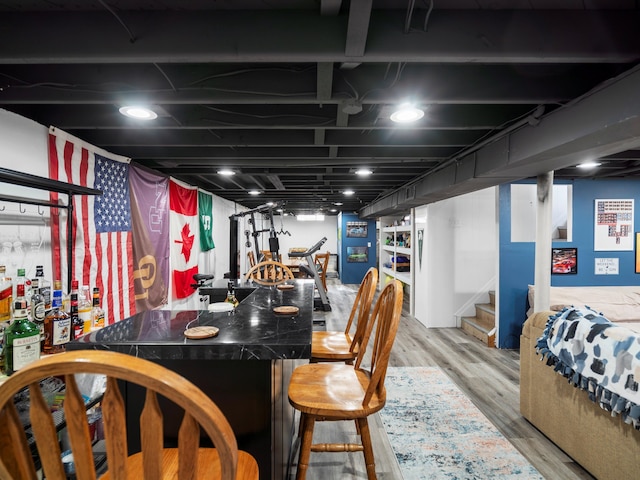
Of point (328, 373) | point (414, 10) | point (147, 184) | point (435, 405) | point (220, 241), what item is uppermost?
point (414, 10)

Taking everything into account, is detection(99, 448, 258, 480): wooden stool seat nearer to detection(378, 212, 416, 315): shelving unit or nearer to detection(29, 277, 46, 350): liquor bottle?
detection(29, 277, 46, 350): liquor bottle

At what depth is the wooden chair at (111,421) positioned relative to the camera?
539 mm

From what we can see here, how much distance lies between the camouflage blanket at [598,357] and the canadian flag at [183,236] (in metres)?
3.89

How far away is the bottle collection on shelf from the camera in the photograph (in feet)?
4.28

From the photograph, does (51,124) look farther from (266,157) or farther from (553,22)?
(553,22)

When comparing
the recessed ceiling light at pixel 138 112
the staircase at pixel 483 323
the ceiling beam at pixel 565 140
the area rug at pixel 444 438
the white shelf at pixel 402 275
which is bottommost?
the area rug at pixel 444 438

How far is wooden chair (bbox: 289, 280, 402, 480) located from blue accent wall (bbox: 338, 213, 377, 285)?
8487 mm

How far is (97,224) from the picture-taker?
2.64m

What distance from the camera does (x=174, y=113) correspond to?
228 cm

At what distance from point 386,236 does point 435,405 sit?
21.0ft

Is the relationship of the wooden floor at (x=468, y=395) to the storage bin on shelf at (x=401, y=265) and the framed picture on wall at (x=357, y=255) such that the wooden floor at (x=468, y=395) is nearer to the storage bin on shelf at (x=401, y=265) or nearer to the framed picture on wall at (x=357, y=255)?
the storage bin on shelf at (x=401, y=265)

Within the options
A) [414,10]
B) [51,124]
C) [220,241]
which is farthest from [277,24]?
[220,241]

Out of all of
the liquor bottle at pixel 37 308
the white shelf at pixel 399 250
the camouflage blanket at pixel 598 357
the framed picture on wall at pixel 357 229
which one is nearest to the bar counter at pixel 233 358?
the liquor bottle at pixel 37 308

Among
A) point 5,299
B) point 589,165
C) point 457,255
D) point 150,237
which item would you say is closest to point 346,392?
point 5,299
